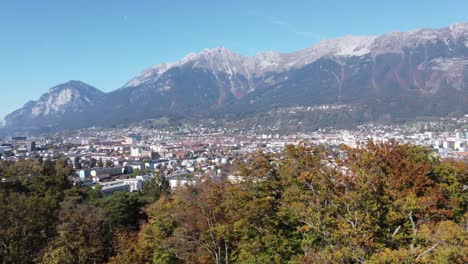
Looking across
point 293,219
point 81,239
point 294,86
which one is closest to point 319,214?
point 293,219

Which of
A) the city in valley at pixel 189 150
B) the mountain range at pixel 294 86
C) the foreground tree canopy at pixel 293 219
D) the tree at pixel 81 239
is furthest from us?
the mountain range at pixel 294 86

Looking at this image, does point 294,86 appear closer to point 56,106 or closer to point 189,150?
point 189,150

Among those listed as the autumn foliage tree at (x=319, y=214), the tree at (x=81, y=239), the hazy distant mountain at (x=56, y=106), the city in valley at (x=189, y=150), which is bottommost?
the city in valley at (x=189, y=150)

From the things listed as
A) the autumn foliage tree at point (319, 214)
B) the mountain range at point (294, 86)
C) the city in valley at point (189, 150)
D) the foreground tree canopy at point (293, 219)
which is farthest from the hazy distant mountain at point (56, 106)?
the autumn foliage tree at point (319, 214)

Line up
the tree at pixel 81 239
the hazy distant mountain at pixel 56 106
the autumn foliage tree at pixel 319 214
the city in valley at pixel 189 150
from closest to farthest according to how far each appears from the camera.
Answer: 1. the autumn foliage tree at pixel 319 214
2. the tree at pixel 81 239
3. the city in valley at pixel 189 150
4. the hazy distant mountain at pixel 56 106

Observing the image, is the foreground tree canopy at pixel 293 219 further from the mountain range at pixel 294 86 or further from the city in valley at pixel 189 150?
the mountain range at pixel 294 86
